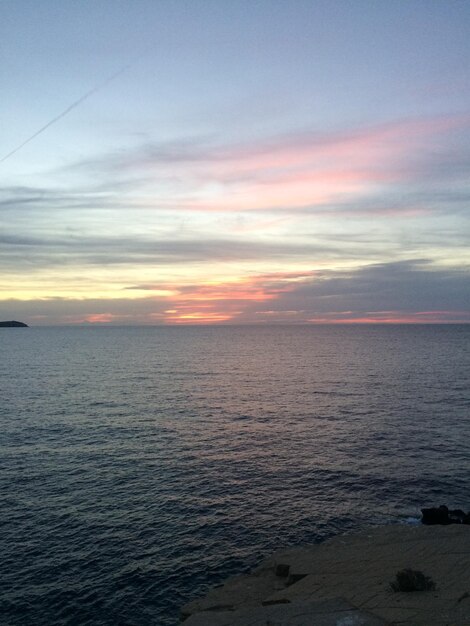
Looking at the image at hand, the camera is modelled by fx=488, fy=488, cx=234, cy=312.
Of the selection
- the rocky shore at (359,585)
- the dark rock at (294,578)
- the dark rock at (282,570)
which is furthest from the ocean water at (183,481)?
the dark rock at (294,578)

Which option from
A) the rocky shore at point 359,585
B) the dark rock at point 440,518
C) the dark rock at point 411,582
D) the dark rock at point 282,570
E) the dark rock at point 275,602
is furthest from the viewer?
the dark rock at point 440,518

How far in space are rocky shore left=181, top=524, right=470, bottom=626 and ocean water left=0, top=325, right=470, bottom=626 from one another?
2.84m

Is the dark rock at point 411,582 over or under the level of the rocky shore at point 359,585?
over

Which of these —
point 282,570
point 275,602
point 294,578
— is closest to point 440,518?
point 294,578

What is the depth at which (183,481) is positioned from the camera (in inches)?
1895

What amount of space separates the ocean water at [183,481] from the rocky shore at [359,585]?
2.84 m

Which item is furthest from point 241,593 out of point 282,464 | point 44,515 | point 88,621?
point 282,464

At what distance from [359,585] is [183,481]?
934 inches

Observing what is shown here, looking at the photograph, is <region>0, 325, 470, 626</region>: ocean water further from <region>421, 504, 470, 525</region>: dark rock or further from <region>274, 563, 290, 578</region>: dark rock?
<region>274, 563, 290, 578</region>: dark rock

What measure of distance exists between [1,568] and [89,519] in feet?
26.6

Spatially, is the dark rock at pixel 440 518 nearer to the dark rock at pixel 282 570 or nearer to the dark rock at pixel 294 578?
the dark rock at pixel 294 578

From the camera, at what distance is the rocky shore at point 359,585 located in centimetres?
2377

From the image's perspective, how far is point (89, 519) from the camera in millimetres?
39719

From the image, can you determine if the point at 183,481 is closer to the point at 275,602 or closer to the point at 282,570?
the point at 282,570
